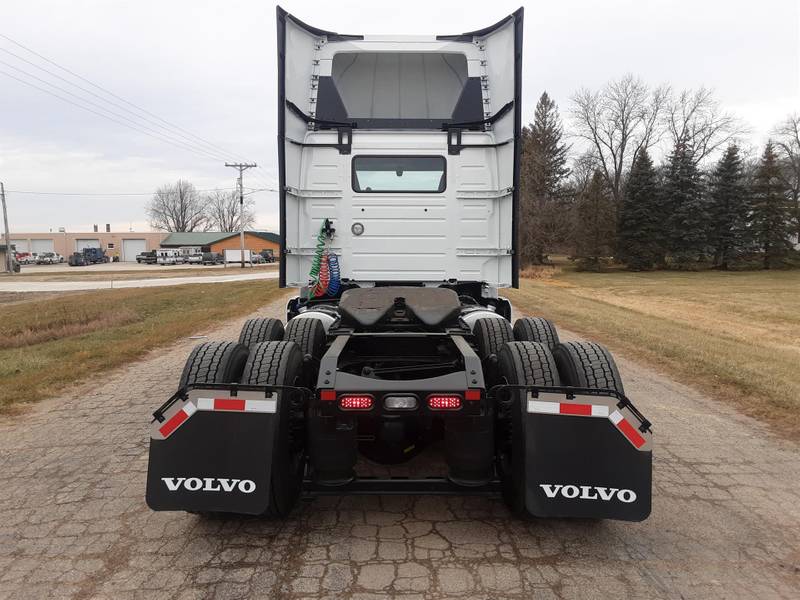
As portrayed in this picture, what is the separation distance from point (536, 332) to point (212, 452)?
294 centimetres

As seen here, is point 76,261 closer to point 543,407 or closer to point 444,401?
point 444,401

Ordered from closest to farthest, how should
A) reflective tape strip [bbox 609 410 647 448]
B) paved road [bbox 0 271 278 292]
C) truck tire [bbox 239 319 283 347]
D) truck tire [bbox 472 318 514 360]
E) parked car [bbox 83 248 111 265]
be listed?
reflective tape strip [bbox 609 410 647 448] → truck tire [bbox 472 318 514 360] → truck tire [bbox 239 319 283 347] → paved road [bbox 0 271 278 292] → parked car [bbox 83 248 111 265]

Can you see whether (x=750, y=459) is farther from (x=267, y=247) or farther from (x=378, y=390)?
(x=267, y=247)

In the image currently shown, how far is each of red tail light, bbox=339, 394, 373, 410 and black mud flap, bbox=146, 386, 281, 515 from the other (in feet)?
1.22

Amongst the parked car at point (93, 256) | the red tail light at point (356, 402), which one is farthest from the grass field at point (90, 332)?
the parked car at point (93, 256)

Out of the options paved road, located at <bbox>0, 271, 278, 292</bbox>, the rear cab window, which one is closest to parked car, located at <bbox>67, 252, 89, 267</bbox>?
paved road, located at <bbox>0, 271, 278, 292</bbox>

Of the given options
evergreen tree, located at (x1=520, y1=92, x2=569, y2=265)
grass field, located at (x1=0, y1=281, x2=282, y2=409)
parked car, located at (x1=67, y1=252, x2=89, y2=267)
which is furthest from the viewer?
parked car, located at (x1=67, y1=252, x2=89, y2=267)

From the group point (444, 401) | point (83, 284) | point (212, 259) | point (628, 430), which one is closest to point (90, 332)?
point (444, 401)

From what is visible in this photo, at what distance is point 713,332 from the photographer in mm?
13336

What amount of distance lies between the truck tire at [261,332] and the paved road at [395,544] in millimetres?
1227

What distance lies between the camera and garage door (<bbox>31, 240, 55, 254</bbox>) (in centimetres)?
9619

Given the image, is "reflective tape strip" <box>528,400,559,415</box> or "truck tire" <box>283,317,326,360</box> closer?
"reflective tape strip" <box>528,400,559,415</box>

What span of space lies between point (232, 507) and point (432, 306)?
77.7 inches

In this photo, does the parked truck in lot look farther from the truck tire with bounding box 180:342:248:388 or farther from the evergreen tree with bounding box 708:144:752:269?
the evergreen tree with bounding box 708:144:752:269
